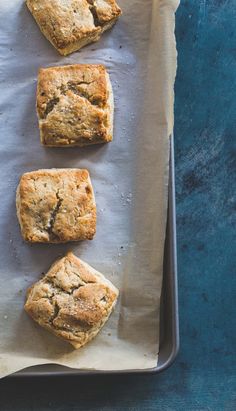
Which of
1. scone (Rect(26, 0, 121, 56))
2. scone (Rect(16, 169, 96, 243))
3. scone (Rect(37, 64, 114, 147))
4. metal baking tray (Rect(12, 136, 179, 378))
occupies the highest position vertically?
scone (Rect(26, 0, 121, 56))

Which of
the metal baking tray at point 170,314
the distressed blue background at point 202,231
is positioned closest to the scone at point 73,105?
the metal baking tray at point 170,314

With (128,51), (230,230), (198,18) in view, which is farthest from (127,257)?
(198,18)

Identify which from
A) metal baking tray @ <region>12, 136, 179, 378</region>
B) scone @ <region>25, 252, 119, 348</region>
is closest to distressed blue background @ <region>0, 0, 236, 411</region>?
metal baking tray @ <region>12, 136, 179, 378</region>

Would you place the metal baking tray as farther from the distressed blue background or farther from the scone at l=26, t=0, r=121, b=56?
the scone at l=26, t=0, r=121, b=56

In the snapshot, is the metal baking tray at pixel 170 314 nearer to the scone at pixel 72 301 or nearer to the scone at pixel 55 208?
the scone at pixel 72 301

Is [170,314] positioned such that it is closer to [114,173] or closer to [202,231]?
[202,231]
